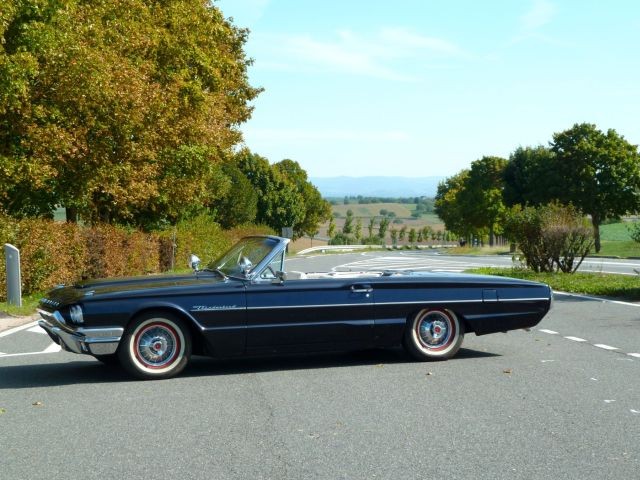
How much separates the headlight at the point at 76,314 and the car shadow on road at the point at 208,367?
0.62 meters

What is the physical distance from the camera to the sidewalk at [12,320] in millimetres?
13967

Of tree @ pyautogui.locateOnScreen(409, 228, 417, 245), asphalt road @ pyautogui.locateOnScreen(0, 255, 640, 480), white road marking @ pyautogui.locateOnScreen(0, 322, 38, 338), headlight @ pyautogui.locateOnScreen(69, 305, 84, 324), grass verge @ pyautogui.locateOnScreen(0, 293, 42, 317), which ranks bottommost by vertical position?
tree @ pyautogui.locateOnScreen(409, 228, 417, 245)

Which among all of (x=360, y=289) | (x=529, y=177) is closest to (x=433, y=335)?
(x=360, y=289)

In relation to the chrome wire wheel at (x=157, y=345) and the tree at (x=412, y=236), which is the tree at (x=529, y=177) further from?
the tree at (x=412, y=236)

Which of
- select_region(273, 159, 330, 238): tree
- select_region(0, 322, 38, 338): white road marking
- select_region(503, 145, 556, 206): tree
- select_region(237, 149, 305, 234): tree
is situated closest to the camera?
select_region(0, 322, 38, 338): white road marking

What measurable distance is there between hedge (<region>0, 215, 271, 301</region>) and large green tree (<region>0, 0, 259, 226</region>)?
53.4 inches

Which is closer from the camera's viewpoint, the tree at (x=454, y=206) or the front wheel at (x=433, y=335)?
the front wheel at (x=433, y=335)

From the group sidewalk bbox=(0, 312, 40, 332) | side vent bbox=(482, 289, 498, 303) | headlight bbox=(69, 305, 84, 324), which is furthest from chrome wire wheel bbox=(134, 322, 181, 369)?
sidewalk bbox=(0, 312, 40, 332)

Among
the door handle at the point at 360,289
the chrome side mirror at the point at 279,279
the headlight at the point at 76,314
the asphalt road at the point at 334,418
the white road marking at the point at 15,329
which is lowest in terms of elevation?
the white road marking at the point at 15,329

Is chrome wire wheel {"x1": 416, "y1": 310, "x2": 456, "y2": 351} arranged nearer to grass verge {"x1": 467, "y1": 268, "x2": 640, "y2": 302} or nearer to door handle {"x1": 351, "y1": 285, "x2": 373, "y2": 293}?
door handle {"x1": 351, "y1": 285, "x2": 373, "y2": 293}

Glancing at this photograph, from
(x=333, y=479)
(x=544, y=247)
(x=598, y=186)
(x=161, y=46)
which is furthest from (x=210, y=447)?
(x=598, y=186)

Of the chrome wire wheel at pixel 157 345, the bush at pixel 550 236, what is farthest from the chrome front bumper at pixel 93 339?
the bush at pixel 550 236

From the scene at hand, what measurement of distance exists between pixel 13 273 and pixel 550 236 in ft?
46.5

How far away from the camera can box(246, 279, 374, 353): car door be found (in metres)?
8.80
